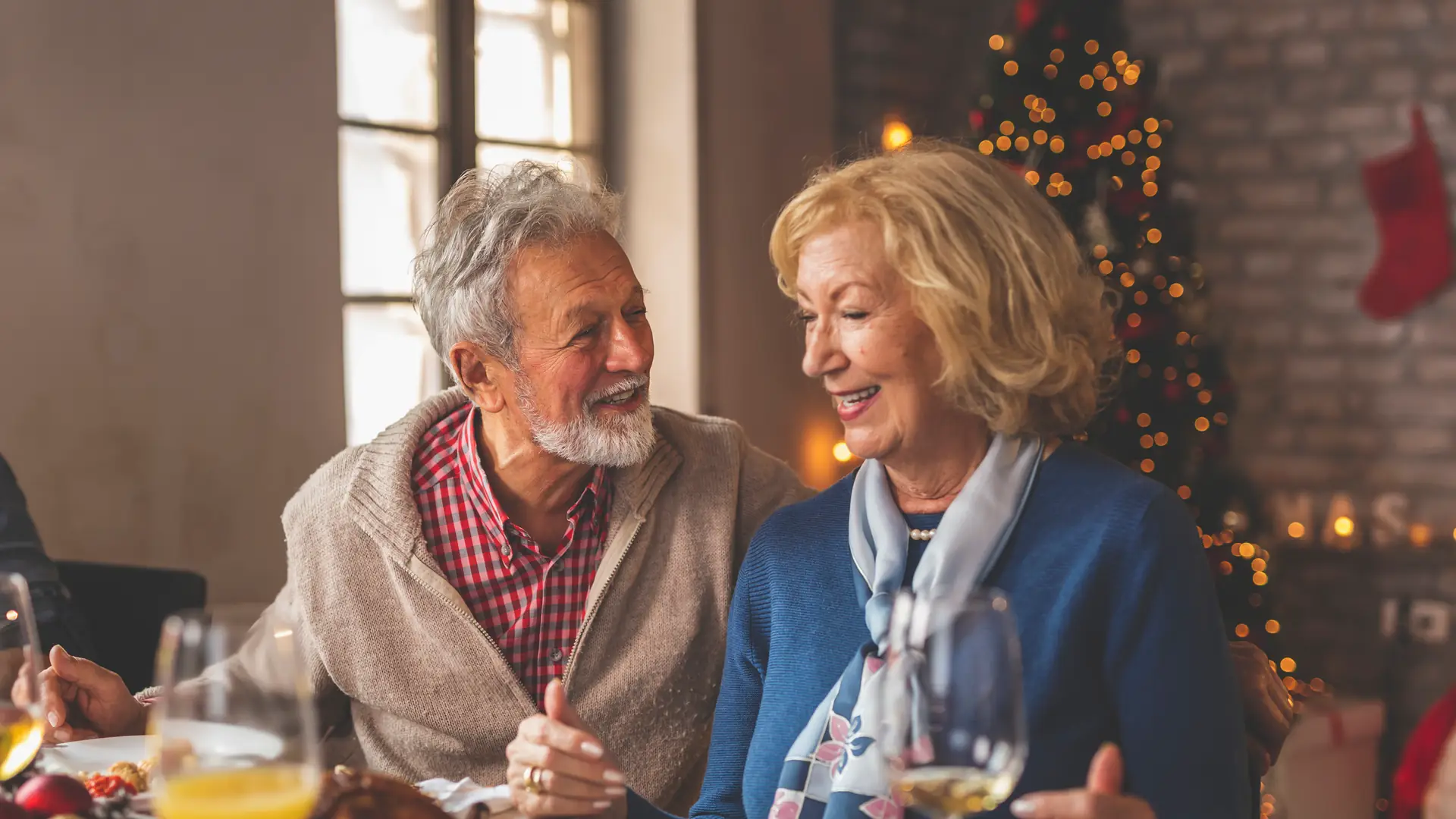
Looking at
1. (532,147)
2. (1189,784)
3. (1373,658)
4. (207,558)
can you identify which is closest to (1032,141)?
(532,147)

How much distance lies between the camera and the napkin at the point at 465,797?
1.35 meters

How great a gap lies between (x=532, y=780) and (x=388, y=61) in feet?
10.4

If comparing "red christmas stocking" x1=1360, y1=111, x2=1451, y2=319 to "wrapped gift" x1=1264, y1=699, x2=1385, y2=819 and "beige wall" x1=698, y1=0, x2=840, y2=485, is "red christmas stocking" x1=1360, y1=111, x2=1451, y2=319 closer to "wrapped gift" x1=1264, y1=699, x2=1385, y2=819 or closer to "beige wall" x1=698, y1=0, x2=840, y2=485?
"wrapped gift" x1=1264, y1=699, x2=1385, y2=819

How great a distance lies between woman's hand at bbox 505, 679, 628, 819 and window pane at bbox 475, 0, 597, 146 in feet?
10.7

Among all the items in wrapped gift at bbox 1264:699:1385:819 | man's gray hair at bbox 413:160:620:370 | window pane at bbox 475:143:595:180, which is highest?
window pane at bbox 475:143:595:180

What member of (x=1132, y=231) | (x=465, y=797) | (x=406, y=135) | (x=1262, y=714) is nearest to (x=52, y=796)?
(x=465, y=797)

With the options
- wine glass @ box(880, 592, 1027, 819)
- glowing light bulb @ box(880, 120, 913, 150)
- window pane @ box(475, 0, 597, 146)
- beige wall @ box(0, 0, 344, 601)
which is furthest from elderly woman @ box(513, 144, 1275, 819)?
glowing light bulb @ box(880, 120, 913, 150)

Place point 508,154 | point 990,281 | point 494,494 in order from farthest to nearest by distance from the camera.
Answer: point 508,154
point 494,494
point 990,281

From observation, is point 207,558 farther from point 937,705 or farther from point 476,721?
point 937,705

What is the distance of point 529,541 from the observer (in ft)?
6.49

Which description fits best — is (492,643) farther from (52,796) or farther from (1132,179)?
(1132,179)

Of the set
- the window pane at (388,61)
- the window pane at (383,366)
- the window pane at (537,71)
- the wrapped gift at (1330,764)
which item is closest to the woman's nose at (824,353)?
the window pane at (383,366)

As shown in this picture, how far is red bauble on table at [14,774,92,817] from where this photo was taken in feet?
3.86

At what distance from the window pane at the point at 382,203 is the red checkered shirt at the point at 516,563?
2.04m
